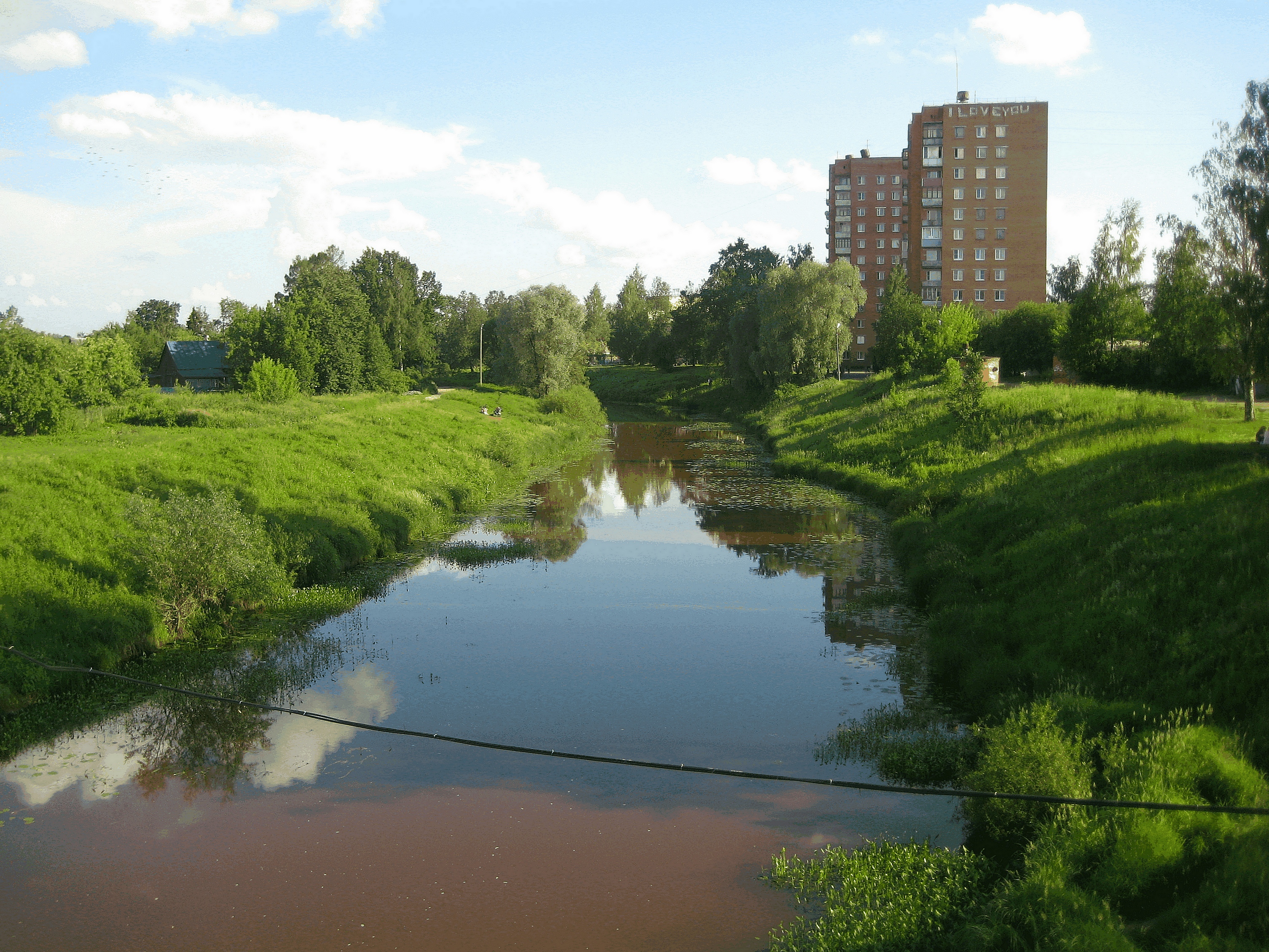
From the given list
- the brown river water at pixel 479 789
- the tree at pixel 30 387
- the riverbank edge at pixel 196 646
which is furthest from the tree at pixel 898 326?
the tree at pixel 30 387

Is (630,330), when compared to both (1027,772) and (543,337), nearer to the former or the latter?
(543,337)

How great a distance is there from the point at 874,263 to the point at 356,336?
62627 millimetres

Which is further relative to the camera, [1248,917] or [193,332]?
[193,332]

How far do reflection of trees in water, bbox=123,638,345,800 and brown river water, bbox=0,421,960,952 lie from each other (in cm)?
4

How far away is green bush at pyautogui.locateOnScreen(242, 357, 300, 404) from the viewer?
162 ft

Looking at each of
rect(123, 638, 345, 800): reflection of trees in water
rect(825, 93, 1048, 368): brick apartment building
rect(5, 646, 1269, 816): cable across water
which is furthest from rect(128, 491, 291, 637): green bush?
rect(825, 93, 1048, 368): brick apartment building

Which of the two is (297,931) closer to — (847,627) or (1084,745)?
(1084,745)

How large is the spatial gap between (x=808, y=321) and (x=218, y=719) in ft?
167

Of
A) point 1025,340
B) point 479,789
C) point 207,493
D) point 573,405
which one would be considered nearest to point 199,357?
point 573,405

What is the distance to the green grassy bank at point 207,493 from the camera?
13945mm

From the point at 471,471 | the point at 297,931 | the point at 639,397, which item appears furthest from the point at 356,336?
the point at 297,931

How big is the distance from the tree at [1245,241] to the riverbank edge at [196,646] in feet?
63.7

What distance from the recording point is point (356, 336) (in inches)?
2724

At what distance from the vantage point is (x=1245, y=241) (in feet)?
75.6
